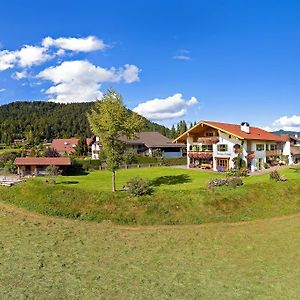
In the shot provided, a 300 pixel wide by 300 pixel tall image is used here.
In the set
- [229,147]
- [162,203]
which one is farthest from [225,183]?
[229,147]

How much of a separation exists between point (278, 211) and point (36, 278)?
22.7 meters

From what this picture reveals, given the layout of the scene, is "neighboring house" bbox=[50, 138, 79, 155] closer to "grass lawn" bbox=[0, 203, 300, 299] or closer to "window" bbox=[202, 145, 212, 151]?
"window" bbox=[202, 145, 212, 151]

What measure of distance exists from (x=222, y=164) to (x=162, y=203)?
2295 cm

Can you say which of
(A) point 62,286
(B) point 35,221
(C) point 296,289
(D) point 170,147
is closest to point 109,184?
(B) point 35,221

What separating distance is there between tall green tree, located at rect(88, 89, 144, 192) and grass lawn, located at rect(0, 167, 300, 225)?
356 centimetres

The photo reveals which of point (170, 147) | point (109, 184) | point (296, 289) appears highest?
point (170, 147)

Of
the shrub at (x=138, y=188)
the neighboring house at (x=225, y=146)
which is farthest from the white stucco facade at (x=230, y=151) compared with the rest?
the shrub at (x=138, y=188)

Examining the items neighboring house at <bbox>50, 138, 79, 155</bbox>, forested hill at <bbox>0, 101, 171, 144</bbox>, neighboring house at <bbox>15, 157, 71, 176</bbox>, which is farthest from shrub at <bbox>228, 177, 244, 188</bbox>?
forested hill at <bbox>0, 101, 171, 144</bbox>

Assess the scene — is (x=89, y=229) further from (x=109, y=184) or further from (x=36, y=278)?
(x=109, y=184)

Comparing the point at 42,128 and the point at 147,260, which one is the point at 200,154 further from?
the point at 42,128

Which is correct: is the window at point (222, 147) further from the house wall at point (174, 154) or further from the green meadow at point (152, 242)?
the house wall at point (174, 154)

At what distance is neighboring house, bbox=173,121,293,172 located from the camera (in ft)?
160

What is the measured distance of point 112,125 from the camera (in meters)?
34.3

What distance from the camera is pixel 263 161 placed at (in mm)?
53250
